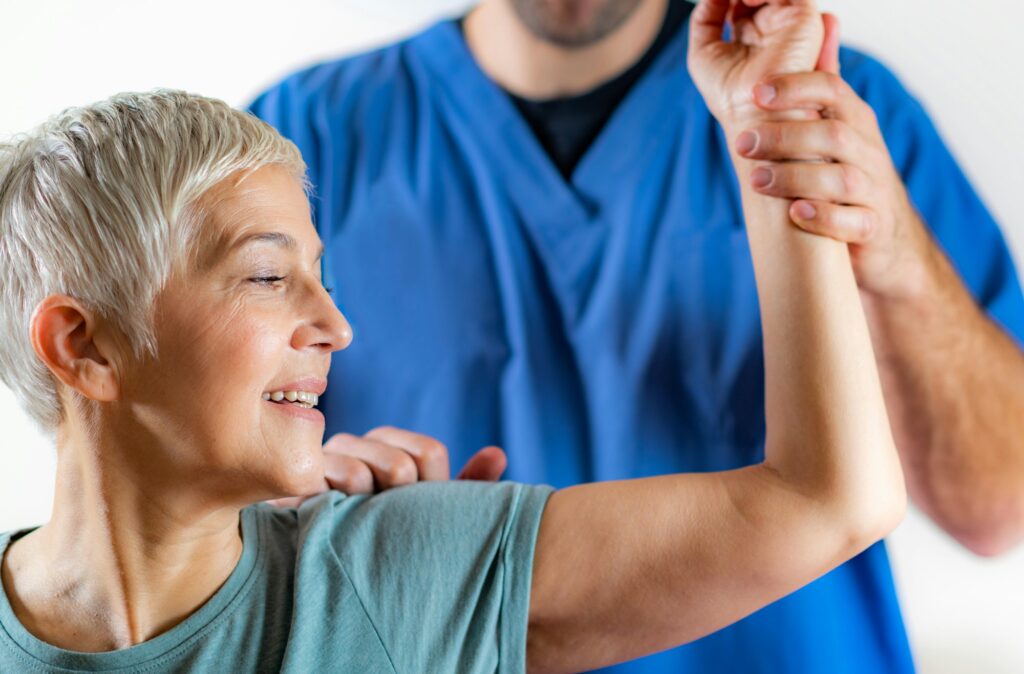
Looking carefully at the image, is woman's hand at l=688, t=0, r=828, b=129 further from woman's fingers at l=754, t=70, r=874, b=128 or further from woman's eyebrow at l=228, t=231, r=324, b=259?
woman's eyebrow at l=228, t=231, r=324, b=259

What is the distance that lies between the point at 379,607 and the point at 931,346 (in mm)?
610

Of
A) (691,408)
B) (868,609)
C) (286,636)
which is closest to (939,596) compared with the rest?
(868,609)

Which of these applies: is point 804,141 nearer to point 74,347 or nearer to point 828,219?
point 828,219

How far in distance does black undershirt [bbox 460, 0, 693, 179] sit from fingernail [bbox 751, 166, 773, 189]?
0.24 metres

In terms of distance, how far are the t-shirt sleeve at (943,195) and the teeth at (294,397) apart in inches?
25.3

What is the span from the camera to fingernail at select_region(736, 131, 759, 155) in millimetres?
1011

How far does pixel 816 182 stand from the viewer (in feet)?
3.20

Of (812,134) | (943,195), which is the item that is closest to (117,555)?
(812,134)

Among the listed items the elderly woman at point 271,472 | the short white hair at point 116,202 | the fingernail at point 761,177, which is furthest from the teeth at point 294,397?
the fingernail at point 761,177

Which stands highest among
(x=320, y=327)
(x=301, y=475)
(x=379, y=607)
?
(x=320, y=327)

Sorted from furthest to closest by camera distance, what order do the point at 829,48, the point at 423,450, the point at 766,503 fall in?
1. the point at 423,450
2. the point at 829,48
3. the point at 766,503

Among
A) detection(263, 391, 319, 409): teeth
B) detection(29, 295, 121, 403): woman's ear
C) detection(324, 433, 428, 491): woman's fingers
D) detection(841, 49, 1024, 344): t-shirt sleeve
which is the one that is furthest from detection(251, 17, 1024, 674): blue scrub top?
detection(29, 295, 121, 403): woman's ear

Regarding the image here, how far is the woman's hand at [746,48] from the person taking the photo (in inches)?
40.0

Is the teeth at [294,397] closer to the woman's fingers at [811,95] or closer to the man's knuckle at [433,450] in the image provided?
the man's knuckle at [433,450]
